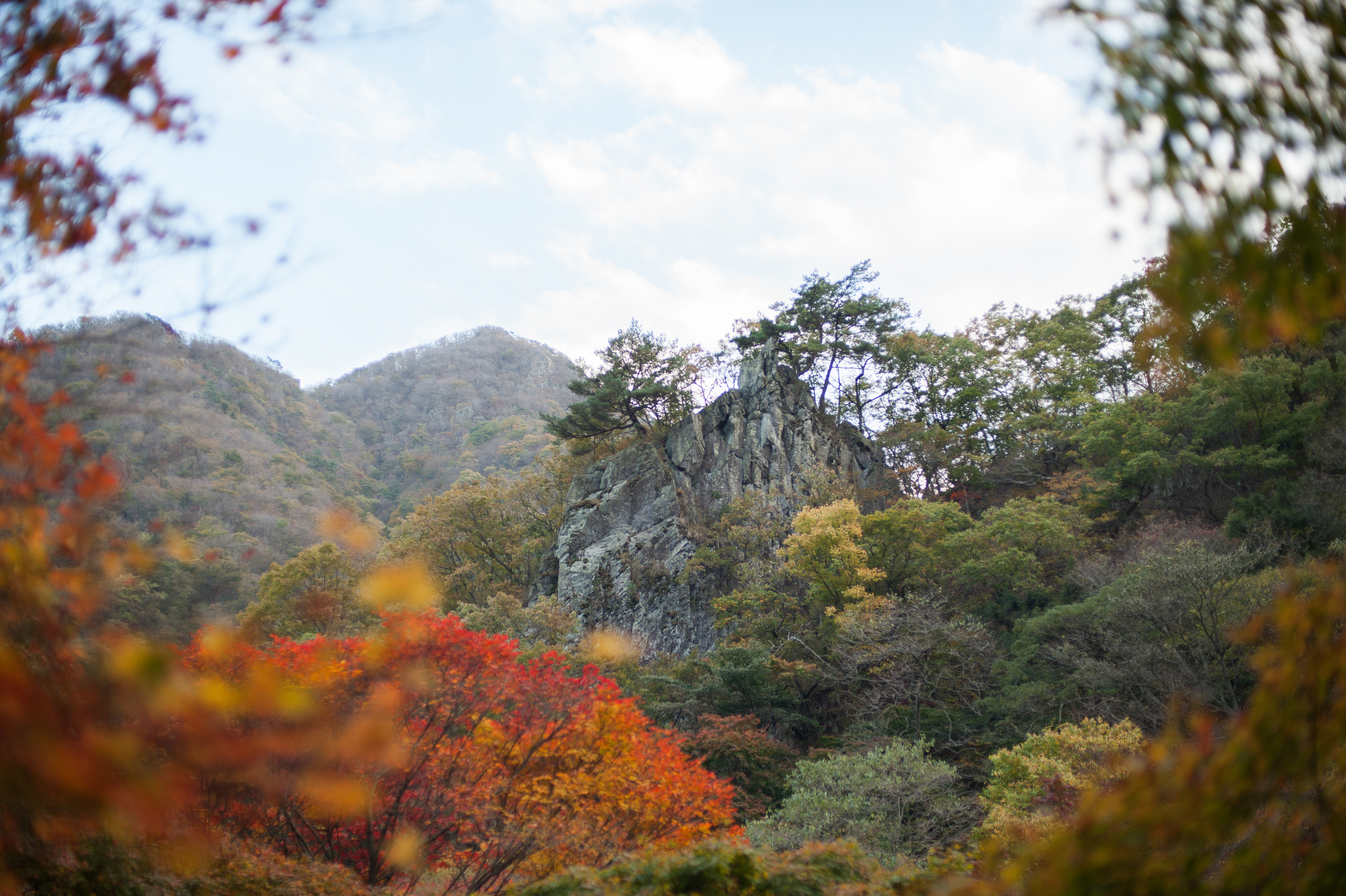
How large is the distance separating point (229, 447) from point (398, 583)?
5.58 m

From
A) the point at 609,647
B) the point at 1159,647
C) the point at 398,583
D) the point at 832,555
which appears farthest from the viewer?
the point at 609,647

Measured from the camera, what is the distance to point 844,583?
16.0 metres

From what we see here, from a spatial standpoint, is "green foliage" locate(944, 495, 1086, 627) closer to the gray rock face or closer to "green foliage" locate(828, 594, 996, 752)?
"green foliage" locate(828, 594, 996, 752)

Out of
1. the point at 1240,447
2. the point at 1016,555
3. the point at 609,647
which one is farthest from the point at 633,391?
the point at 1240,447

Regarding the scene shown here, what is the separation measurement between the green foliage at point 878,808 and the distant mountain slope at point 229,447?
669 cm

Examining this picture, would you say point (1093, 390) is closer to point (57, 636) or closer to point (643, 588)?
point (643, 588)

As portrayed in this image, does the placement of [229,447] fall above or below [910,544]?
above

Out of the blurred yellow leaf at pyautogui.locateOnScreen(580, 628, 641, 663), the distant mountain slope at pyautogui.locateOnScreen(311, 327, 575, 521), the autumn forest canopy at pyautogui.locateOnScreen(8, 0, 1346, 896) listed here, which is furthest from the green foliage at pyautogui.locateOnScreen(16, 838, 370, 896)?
the distant mountain slope at pyautogui.locateOnScreen(311, 327, 575, 521)

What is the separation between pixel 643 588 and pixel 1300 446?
1598 centimetres

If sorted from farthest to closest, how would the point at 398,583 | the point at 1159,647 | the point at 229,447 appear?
the point at 398,583 < the point at 229,447 < the point at 1159,647

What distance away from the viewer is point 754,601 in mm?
16656

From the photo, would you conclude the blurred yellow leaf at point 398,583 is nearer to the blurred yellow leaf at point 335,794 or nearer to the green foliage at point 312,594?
the green foliage at point 312,594

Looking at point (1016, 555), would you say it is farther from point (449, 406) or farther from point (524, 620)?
point (449, 406)

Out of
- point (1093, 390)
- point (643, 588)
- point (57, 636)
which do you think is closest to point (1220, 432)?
point (1093, 390)
